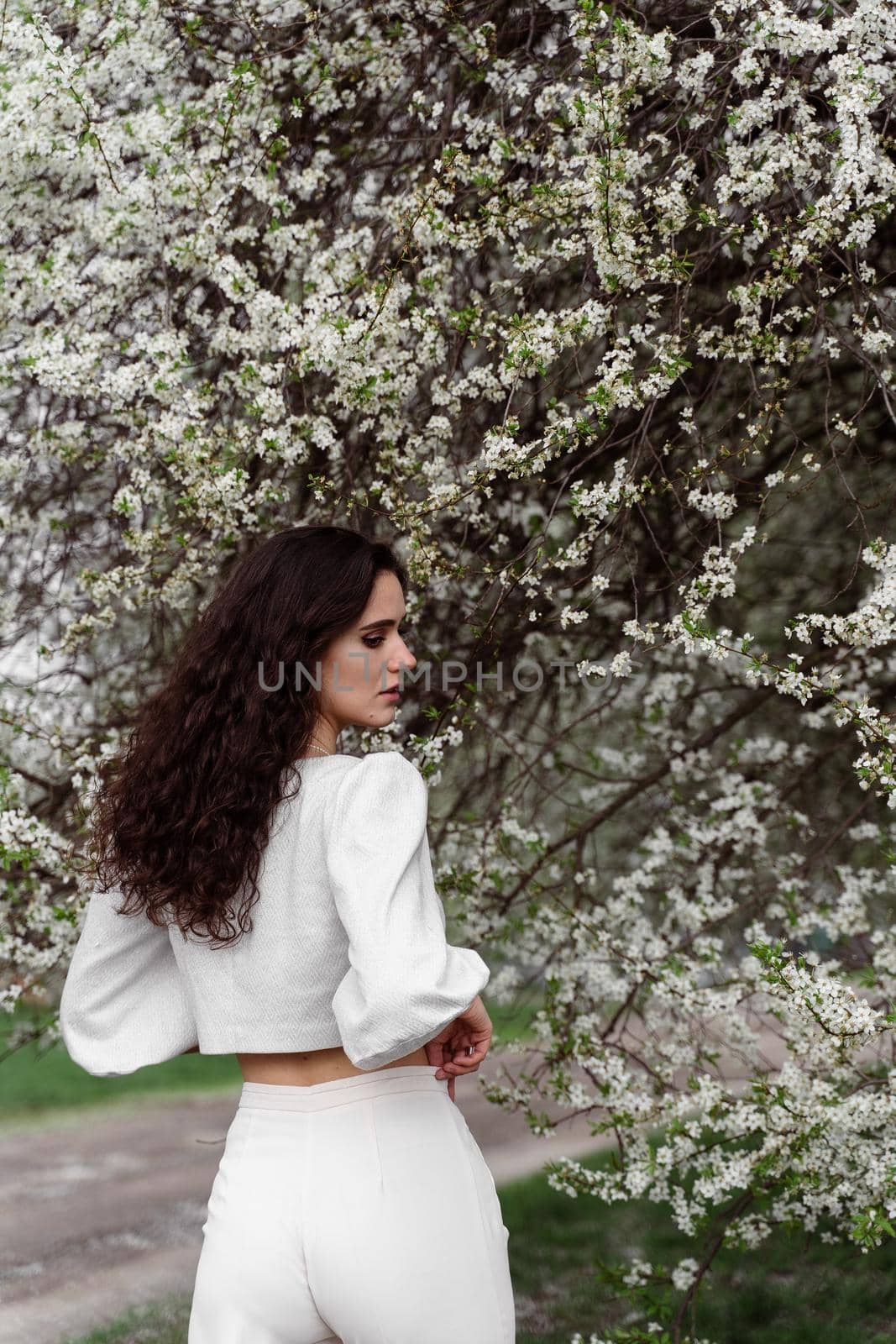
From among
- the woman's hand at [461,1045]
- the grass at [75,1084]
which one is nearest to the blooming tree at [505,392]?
the woman's hand at [461,1045]

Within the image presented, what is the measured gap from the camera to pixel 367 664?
5.59ft

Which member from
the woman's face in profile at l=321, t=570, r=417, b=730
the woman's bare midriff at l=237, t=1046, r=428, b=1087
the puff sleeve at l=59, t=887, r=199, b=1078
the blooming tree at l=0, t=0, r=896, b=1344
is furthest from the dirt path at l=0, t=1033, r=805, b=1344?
the woman's face in profile at l=321, t=570, r=417, b=730

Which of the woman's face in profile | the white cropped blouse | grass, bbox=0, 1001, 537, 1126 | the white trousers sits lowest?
grass, bbox=0, 1001, 537, 1126

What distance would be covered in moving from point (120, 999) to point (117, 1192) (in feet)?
13.9

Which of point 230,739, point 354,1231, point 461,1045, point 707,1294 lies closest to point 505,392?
point 230,739

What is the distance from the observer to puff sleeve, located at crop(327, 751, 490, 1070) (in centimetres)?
138

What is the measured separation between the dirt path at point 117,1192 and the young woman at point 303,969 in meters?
1.41

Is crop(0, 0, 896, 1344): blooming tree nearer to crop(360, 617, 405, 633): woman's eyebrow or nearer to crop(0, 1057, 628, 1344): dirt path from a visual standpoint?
crop(360, 617, 405, 633): woman's eyebrow

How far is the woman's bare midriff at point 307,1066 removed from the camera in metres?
1.58

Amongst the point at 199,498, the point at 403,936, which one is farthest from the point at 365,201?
the point at 403,936

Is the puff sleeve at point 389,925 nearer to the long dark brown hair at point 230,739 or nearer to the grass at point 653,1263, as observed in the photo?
the long dark brown hair at point 230,739

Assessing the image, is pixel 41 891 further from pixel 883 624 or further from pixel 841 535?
pixel 841 535

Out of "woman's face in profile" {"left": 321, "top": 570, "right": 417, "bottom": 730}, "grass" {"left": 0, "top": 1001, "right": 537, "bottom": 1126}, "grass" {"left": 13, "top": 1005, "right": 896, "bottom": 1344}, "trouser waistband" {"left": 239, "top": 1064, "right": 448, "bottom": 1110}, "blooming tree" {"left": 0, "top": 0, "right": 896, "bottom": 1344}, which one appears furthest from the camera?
"grass" {"left": 0, "top": 1001, "right": 537, "bottom": 1126}

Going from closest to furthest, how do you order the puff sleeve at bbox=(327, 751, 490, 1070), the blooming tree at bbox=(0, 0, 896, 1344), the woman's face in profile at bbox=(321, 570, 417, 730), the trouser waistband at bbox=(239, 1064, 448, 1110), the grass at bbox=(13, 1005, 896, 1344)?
the puff sleeve at bbox=(327, 751, 490, 1070)
the trouser waistband at bbox=(239, 1064, 448, 1110)
the woman's face in profile at bbox=(321, 570, 417, 730)
the blooming tree at bbox=(0, 0, 896, 1344)
the grass at bbox=(13, 1005, 896, 1344)
